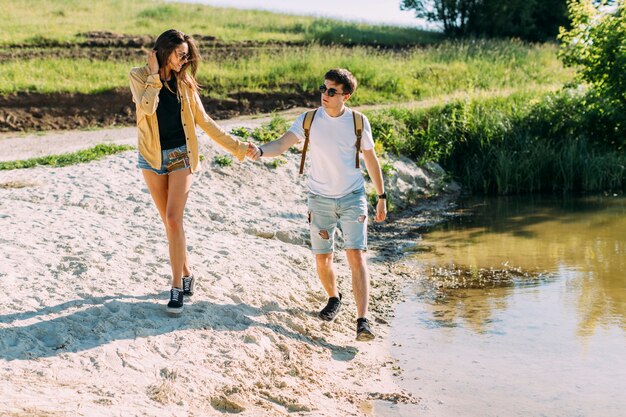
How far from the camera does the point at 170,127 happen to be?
272 inches

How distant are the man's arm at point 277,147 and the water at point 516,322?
2.07m

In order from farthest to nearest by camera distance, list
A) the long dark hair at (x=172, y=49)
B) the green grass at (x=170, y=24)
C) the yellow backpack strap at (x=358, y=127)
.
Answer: the green grass at (x=170, y=24)
the yellow backpack strap at (x=358, y=127)
the long dark hair at (x=172, y=49)

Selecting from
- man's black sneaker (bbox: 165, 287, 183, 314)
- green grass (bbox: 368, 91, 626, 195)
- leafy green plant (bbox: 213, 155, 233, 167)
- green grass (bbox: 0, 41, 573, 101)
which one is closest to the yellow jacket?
man's black sneaker (bbox: 165, 287, 183, 314)

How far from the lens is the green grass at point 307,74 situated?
70.1 ft

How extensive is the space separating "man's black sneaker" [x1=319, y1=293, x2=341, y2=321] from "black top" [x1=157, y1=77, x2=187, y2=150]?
6.76 ft

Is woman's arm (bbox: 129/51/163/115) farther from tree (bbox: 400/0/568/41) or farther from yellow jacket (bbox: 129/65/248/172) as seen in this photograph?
tree (bbox: 400/0/568/41)

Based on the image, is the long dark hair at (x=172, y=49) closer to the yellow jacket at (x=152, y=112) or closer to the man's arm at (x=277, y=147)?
the yellow jacket at (x=152, y=112)

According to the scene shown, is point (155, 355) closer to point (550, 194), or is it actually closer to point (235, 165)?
point (235, 165)

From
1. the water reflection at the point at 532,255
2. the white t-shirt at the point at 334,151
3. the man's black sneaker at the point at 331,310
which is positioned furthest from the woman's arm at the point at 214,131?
the water reflection at the point at 532,255

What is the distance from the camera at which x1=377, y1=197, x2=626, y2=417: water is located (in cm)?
666

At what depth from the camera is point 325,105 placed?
276 inches

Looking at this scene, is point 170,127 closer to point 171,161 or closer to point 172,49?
point 171,161

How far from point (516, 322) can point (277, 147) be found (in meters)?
3.05

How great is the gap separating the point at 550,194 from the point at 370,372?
11.1 m
